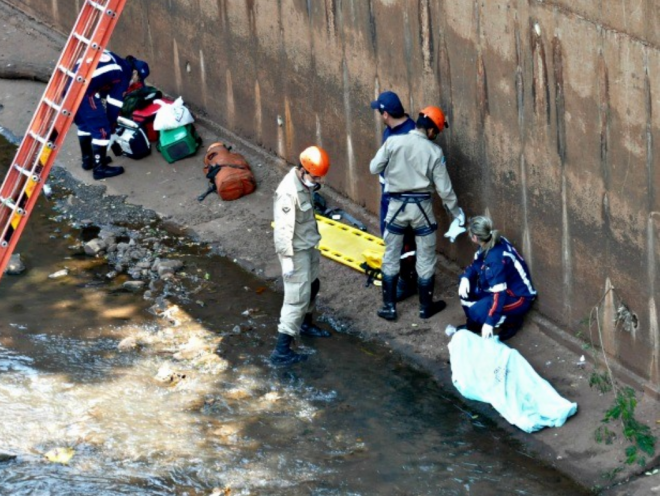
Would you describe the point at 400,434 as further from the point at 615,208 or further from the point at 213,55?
the point at 213,55

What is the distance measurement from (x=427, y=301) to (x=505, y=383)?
1.30 meters

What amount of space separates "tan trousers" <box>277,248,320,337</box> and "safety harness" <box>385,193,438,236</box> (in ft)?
2.36

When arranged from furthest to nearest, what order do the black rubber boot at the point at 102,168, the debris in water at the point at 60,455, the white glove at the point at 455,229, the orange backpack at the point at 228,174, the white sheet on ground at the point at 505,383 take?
the black rubber boot at the point at 102,168, the orange backpack at the point at 228,174, the white glove at the point at 455,229, the white sheet on ground at the point at 505,383, the debris in water at the point at 60,455

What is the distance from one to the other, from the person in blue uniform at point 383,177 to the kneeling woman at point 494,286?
0.80 metres

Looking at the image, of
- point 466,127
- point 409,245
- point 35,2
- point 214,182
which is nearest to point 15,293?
point 214,182

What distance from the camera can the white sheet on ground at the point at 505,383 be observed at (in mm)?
8281

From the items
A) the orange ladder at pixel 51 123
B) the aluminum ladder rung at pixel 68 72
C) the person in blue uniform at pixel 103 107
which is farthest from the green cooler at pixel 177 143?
the aluminum ladder rung at pixel 68 72

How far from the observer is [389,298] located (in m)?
9.72

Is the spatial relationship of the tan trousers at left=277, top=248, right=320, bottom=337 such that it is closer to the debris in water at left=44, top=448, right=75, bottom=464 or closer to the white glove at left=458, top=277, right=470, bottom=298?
the white glove at left=458, top=277, right=470, bottom=298

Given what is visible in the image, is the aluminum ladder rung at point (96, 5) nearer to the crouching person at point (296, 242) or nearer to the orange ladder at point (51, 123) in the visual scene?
the orange ladder at point (51, 123)

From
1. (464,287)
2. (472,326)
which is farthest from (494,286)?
(472,326)

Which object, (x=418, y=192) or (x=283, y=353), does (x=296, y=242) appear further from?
(x=418, y=192)

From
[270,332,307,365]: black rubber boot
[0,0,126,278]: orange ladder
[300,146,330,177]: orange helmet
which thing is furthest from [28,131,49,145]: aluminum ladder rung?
[270,332,307,365]: black rubber boot

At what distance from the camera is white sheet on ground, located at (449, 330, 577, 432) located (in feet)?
27.2
